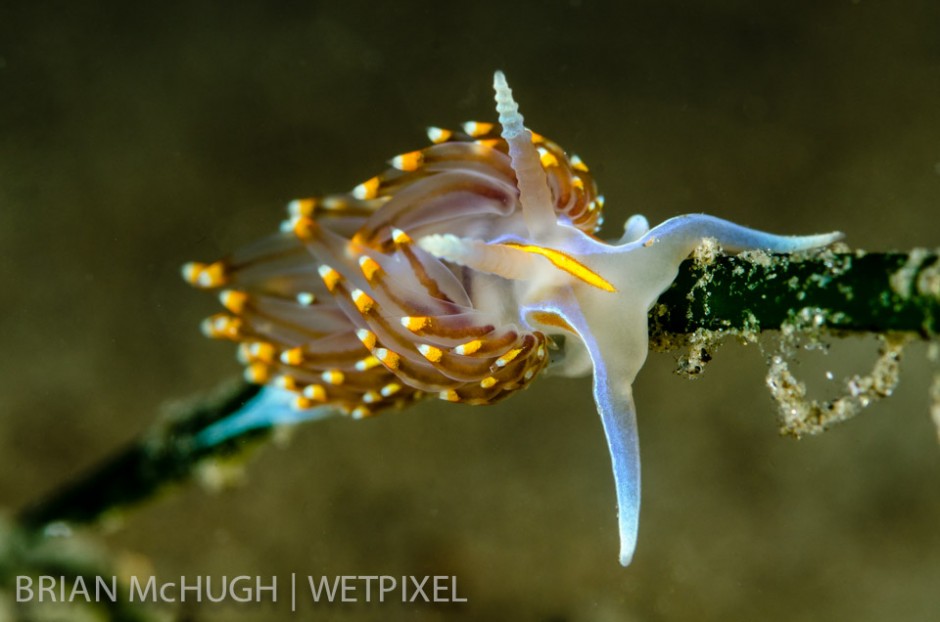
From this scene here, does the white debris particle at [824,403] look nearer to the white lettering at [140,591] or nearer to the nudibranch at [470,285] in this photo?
the nudibranch at [470,285]

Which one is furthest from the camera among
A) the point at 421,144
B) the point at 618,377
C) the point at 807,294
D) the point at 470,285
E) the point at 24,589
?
the point at 421,144

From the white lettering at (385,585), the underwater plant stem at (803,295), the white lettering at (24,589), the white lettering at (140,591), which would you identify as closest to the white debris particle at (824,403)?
A: the underwater plant stem at (803,295)

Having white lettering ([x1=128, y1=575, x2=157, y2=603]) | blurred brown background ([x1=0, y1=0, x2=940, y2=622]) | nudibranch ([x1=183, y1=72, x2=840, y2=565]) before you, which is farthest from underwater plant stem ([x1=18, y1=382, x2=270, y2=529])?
blurred brown background ([x1=0, y1=0, x2=940, y2=622])

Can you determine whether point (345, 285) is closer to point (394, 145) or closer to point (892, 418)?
point (394, 145)

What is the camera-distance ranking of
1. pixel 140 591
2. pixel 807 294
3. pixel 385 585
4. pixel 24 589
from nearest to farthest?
pixel 807 294
pixel 24 589
pixel 140 591
pixel 385 585

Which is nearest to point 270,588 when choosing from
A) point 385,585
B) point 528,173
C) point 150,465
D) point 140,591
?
point 385,585

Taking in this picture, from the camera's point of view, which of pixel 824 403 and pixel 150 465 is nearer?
pixel 824 403

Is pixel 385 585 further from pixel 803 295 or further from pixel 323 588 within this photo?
pixel 803 295
